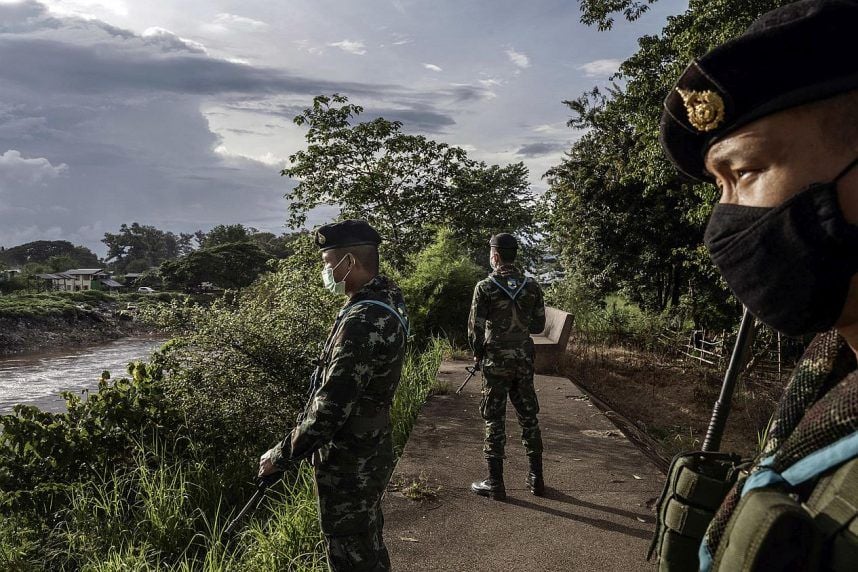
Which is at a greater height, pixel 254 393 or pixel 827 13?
pixel 827 13

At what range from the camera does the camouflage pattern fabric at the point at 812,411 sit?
88cm

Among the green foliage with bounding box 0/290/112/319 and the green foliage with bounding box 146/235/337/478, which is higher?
the green foliage with bounding box 146/235/337/478

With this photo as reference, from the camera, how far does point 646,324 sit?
14539 mm

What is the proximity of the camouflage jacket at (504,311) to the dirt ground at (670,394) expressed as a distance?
3509 millimetres

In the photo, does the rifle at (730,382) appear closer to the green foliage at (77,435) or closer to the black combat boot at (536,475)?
the black combat boot at (536,475)

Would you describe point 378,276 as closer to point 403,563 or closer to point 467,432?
point 403,563

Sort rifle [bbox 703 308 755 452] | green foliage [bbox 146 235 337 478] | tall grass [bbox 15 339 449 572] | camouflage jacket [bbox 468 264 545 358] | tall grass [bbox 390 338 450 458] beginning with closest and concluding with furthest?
1. rifle [bbox 703 308 755 452]
2. tall grass [bbox 15 339 449 572]
3. camouflage jacket [bbox 468 264 545 358]
4. green foliage [bbox 146 235 337 478]
5. tall grass [bbox 390 338 450 458]

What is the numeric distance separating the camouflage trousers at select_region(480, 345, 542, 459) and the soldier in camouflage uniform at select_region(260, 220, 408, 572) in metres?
1.84

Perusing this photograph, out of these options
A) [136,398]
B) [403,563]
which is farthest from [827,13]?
[136,398]

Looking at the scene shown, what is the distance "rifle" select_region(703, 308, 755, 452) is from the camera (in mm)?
1430

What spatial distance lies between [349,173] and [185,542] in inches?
504

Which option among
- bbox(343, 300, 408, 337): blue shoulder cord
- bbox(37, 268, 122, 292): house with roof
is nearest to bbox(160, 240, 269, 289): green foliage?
bbox(37, 268, 122, 292): house with roof

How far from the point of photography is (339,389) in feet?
8.77

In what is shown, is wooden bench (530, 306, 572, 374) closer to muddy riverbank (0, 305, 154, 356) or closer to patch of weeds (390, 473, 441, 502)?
patch of weeds (390, 473, 441, 502)
